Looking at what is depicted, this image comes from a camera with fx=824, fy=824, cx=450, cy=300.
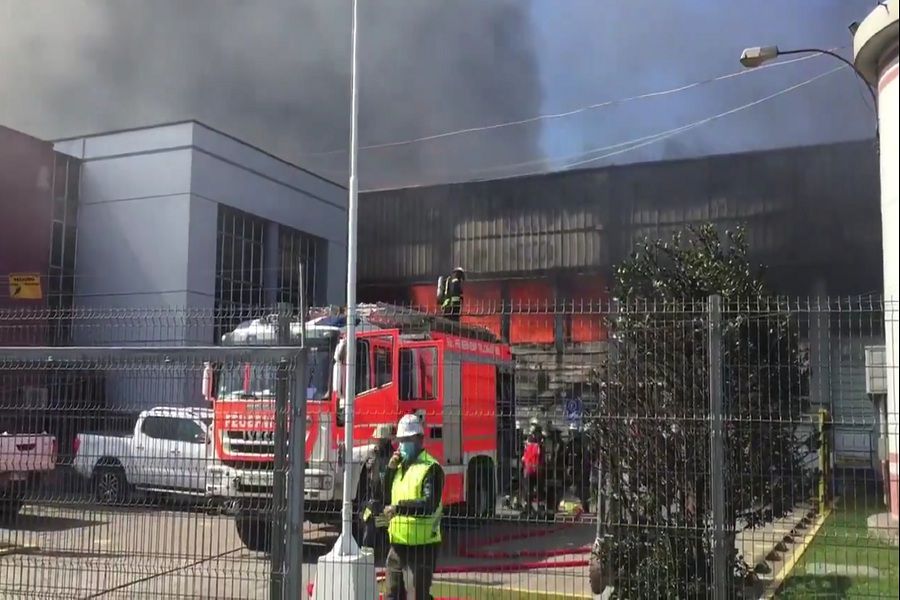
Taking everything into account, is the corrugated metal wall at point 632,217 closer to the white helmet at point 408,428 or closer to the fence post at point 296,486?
the white helmet at point 408,428

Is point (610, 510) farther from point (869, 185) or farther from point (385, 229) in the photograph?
point (385, 229)

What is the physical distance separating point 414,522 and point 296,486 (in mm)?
1047

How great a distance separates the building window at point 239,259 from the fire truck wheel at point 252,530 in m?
18.7

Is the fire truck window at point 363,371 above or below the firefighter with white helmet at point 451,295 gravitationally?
below

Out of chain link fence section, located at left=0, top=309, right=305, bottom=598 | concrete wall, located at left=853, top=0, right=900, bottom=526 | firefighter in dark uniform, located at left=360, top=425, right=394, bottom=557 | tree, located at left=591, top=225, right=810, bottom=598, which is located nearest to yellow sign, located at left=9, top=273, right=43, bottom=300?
firefighter in dark uniform, located at left=360, top=425, right=394, bottom=557

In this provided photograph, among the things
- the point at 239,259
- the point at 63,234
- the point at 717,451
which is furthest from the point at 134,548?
the point at 63,234

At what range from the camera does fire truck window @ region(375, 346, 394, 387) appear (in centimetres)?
1029

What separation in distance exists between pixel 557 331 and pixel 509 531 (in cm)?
182

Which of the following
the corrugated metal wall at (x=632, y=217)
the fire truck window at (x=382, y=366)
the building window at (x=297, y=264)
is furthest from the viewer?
the building window at (x=297, y=264)

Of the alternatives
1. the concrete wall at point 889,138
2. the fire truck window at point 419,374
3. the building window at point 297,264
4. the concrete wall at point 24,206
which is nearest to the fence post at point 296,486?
the fire truck window at point 419,374

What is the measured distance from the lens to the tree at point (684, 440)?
618 centimetres

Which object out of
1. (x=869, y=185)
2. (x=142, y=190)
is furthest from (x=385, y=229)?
(x=869, y=185)

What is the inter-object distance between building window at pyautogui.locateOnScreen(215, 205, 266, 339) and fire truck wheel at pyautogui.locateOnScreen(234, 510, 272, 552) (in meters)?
18.7

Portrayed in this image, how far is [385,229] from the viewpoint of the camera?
2941 centimetres
